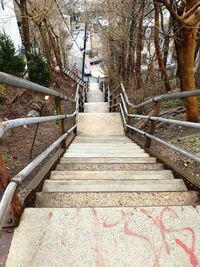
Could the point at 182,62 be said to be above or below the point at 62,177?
above

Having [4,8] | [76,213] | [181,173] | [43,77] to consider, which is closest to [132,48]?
[43,77]

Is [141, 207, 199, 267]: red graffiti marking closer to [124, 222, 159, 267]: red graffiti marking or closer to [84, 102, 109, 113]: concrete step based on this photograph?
[124, 222, 159, 267]: red graffiti marking

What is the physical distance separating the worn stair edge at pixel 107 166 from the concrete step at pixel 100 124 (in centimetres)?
500

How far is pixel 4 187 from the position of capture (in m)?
1.65

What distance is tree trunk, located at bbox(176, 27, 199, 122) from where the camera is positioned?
17.1 feet

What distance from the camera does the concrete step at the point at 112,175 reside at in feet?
9.45

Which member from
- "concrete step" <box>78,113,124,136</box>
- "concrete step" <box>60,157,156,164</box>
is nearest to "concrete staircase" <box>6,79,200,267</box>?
"concrete step" <box>60,157,156,164</box>

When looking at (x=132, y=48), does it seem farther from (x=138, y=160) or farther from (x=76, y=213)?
(x=76, y=213)

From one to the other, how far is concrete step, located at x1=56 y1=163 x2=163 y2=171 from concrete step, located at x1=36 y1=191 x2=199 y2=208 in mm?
1002

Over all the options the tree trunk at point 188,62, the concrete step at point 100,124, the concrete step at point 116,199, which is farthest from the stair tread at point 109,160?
the concrete step at point 100,124

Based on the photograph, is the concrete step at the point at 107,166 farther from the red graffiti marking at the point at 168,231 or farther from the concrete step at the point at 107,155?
the red graffiti marking at the point at 168,231

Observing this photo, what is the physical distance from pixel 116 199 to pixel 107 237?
49 cm

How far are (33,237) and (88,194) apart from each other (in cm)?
→ 62

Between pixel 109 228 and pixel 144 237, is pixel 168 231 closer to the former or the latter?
pixel 144 237
